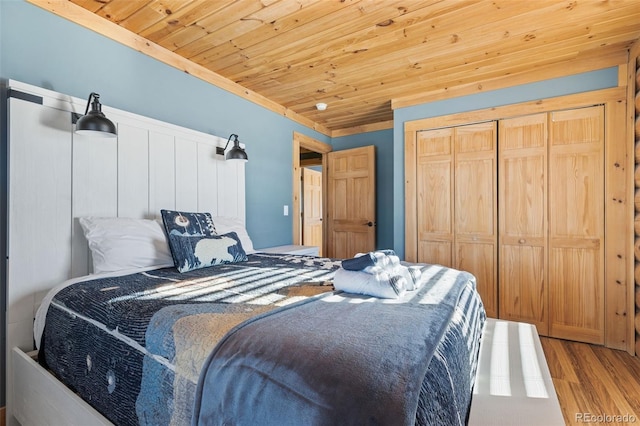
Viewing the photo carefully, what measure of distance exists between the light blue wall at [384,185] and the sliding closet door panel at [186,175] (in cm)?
256

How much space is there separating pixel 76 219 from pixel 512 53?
10.8 ft

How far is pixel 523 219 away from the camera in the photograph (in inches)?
112

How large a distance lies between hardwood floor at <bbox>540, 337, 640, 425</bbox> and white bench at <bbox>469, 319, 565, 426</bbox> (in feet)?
1.94

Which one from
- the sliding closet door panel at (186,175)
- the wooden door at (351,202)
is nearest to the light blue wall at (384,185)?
the wooden door at (351,202)

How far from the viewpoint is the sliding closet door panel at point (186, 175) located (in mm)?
2363

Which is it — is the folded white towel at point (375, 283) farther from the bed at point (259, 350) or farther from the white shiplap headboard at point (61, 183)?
the white shiplap headboard at point (61, 183)

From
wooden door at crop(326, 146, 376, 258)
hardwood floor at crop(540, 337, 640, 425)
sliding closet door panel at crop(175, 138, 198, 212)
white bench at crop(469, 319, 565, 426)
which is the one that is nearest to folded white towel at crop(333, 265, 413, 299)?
white bench at crop(469, 319, 565, 426)

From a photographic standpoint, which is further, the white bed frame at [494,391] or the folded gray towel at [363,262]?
the folded gray towel at [363,262]

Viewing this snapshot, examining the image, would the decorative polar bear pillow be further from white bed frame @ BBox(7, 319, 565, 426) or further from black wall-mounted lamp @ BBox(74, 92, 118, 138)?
white bed frame @ BBox(7, 319, 565, 426)

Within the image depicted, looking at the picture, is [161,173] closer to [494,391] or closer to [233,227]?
[233,227]

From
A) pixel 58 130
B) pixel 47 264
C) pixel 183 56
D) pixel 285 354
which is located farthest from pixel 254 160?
pixel 285 354

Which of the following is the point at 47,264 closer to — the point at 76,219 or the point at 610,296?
the point at 76,219

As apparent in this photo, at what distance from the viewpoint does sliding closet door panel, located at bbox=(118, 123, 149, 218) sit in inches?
79.0

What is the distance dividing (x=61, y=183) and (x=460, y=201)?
3.20 m
